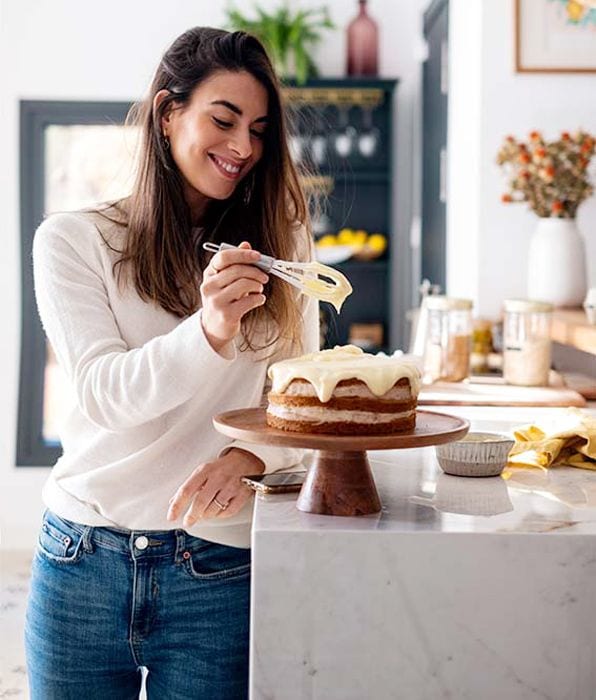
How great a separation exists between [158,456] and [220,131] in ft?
1.51

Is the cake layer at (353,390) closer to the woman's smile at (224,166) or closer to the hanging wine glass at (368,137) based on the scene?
the woman's smile at (224,166)

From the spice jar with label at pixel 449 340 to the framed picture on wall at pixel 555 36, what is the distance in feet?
3.99

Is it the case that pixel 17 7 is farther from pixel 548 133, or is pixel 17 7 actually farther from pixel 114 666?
pixel 114 666

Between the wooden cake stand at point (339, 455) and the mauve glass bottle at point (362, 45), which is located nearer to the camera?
the wooden cake stand at point (339, 455)

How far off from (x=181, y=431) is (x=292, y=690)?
1.41 ft

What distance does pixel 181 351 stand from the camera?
134cm

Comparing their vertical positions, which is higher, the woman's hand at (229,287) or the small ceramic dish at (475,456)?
the woman's hand at (229,287)

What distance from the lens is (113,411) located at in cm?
140

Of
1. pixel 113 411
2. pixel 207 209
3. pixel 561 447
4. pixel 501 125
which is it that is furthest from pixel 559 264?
pixel 113 411

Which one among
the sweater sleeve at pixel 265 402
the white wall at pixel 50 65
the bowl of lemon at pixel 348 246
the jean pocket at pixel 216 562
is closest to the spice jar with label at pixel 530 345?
the sweater sleeve at pixel 265 402

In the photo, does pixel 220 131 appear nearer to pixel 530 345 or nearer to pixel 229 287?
pixel 229 287

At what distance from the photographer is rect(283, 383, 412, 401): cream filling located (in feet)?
4.25

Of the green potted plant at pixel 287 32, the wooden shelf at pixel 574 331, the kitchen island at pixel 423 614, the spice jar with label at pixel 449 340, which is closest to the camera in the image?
the kitchen island at pixel 423 614

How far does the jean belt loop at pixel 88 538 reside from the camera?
59.5 inches
